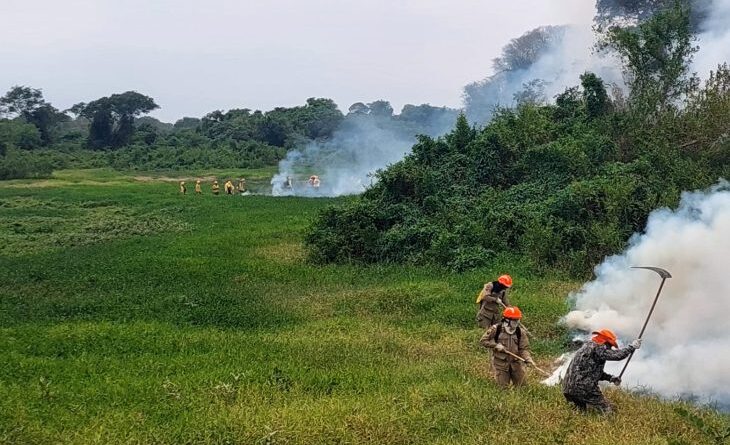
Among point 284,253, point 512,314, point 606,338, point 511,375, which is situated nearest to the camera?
point 606,338

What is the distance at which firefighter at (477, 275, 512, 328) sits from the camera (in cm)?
1156

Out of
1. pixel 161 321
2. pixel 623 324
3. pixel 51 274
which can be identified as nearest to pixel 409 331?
pixel 623 324

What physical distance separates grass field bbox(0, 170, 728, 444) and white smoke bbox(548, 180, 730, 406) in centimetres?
111

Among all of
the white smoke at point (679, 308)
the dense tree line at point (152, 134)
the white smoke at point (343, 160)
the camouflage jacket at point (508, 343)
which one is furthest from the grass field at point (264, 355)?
the dense tree line at point (152, 134)

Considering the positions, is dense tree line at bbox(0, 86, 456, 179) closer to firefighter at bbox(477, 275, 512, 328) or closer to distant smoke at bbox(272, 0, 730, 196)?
distant smoke at bbox(272, 0, 730, 196)

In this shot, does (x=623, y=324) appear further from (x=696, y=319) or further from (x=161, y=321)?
(x=161, y=321)

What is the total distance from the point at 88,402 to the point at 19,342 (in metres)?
3.75

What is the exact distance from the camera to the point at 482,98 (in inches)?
2985

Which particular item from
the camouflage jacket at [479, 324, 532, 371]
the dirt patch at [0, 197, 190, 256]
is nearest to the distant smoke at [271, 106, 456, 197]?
the dirt patch at [0, 197, 190, 256]

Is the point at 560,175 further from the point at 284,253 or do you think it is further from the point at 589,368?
the point at 589,368

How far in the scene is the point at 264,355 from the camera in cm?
1155

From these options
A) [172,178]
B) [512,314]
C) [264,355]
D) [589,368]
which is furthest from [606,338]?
[172,178]

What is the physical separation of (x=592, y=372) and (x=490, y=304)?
316 centimetres

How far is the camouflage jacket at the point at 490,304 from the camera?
11594 mm
